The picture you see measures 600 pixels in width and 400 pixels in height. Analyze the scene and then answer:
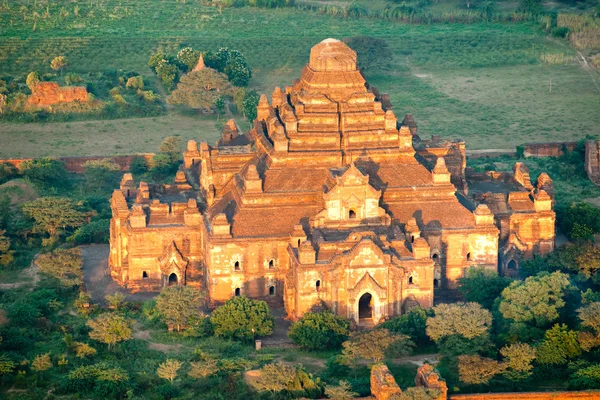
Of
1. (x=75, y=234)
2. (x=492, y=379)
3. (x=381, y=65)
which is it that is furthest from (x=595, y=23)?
(x=492, y=379)

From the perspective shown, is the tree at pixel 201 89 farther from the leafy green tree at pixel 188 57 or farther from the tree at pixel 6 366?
the tree at pixel 6 366

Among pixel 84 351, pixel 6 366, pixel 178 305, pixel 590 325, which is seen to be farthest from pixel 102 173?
pixel 590 325

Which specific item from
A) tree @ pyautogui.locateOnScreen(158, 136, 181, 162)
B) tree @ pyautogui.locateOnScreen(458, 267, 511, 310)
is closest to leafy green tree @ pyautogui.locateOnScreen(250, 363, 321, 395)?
tree @ pyautogui.locateOnScreen(458, 267, 511, 310)

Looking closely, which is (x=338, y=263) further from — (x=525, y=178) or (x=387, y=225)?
(x=525, y=178)

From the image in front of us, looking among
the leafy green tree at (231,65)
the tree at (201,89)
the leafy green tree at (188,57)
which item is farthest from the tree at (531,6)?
the tree at (201,89)

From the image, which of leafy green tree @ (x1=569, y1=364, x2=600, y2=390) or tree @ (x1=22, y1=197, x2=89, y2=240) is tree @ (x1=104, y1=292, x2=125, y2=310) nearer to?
tree @ (x1=22, y1=197, x2=89, y2=240)

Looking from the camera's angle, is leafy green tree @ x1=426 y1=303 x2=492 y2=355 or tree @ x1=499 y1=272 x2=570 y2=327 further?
tree @ x1=499 y1=272 x2=570 y2=327
